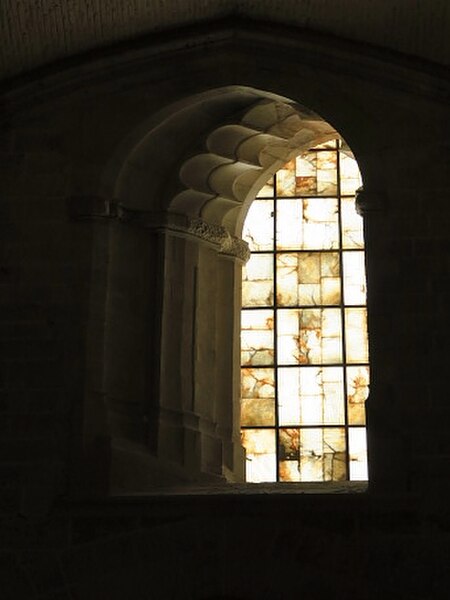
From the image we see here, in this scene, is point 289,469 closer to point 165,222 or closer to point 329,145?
point 165,222

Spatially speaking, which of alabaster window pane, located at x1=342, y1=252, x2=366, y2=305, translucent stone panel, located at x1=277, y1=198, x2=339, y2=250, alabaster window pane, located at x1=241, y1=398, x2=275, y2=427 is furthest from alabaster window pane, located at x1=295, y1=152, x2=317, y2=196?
alabaster window pane, located at x1=241, y1=398, x2=275, y2=427

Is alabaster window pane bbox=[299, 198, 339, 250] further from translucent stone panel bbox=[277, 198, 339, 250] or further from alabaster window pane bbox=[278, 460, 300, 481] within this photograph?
alabaster window pane bbox=[278, 460, 300, 481]

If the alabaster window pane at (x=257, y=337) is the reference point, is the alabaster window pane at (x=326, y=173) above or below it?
above

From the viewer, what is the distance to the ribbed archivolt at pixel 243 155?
12930 millimetres

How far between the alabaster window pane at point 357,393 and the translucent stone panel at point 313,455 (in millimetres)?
167

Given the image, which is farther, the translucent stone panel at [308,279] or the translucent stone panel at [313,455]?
the translucent stone panel at [308,279]

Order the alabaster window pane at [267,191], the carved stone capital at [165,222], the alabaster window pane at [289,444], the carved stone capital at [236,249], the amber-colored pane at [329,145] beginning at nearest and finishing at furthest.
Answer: the carved stone capital at [165,222]
the carved stone capital at [236,249]
the alabaster window pane at [289,444]
the alabaster window pane at [267,191]
the amber-colored pane at [329,145]

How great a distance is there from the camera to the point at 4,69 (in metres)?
12.7

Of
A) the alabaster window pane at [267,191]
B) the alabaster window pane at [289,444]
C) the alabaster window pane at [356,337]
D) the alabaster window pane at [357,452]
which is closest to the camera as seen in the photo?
the alabaster window pane at [357,452]

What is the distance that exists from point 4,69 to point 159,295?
2176 mm

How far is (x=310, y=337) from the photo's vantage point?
13938 mm

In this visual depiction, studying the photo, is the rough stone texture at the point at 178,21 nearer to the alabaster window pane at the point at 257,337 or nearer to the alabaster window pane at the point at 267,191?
the alabaster window pane at the point at 267,191

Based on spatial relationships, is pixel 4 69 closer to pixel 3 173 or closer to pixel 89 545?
pixel 3 173

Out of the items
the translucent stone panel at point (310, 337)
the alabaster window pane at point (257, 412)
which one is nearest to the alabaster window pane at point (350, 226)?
the translucent stone panel at point (310, 337)
